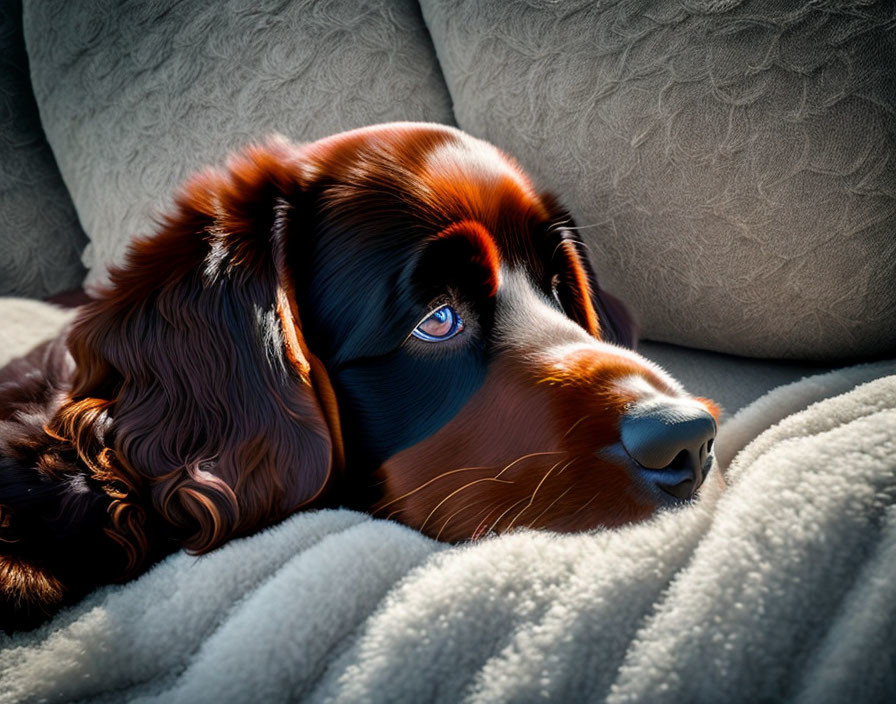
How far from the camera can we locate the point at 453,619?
758 mm

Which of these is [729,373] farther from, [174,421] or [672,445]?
[174,421]

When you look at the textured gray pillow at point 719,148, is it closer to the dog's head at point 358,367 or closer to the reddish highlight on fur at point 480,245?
the dog's head at point 358,367

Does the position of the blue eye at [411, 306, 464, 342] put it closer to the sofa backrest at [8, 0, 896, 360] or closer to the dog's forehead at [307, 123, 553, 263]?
the dog's forehead at [307, 123, 553, 263]

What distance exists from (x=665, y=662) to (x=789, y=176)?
129 cm

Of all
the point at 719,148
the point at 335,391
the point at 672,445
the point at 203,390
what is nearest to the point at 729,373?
the point at 719,148

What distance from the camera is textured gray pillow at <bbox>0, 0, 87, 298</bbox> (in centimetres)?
242

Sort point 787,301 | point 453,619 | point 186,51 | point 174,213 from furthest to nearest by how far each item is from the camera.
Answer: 1. point 186,51
2. point 787,301
3. point 174,213
4. point 453,619

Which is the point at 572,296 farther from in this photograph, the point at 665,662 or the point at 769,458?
the point at 665,662

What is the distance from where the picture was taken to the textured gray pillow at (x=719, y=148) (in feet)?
4.51

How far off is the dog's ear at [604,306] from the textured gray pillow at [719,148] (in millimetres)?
143

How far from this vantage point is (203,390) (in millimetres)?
1221

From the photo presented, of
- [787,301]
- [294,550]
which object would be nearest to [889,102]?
[787,301]

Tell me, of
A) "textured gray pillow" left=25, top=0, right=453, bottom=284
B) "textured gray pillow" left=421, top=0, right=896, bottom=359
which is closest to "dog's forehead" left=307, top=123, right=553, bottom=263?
"textured gray pillow" left=421, top=0, right=896, bottom=359

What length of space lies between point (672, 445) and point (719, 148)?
0.94m
